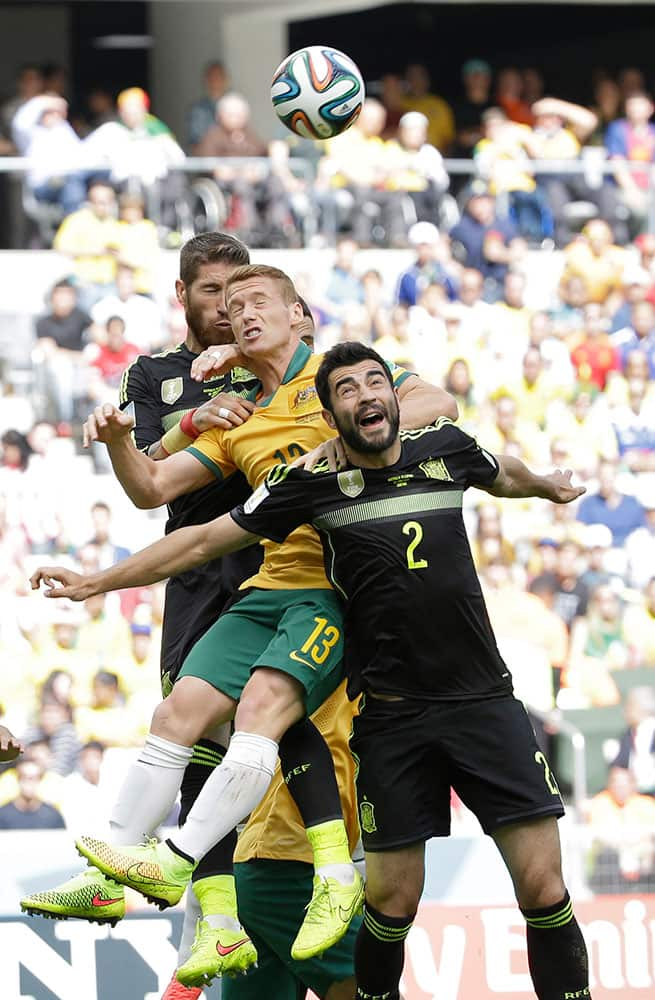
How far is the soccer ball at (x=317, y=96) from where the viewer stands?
712cm

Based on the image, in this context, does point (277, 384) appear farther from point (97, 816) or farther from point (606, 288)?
point (606, 288)

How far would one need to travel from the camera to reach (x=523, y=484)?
20.0ft

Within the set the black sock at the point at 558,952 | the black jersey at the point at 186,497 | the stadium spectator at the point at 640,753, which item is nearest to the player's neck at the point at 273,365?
the black jersey at the point at 186,497

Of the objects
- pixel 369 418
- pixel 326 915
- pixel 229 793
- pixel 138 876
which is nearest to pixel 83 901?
pixel 138 876

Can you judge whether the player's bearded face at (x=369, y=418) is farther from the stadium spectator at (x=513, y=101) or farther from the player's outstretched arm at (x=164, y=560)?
the stadium spectator at (x=513, y=101)

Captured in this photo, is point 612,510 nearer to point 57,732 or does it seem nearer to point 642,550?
point 642,550

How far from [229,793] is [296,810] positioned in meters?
0.64

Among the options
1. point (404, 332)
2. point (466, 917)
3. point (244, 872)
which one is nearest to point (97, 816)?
point (466, 917)

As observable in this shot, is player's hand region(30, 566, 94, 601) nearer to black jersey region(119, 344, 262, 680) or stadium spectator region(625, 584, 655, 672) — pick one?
black jersey region(119, 344, 262, 680)

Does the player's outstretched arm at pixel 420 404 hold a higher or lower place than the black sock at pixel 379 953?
higher

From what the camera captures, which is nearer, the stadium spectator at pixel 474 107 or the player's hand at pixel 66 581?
the player's hand at pixel 66 581

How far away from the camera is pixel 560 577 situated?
44.0 ft

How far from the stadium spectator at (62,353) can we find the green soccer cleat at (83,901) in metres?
9.59

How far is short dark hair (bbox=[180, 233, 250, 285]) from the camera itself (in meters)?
6.53
